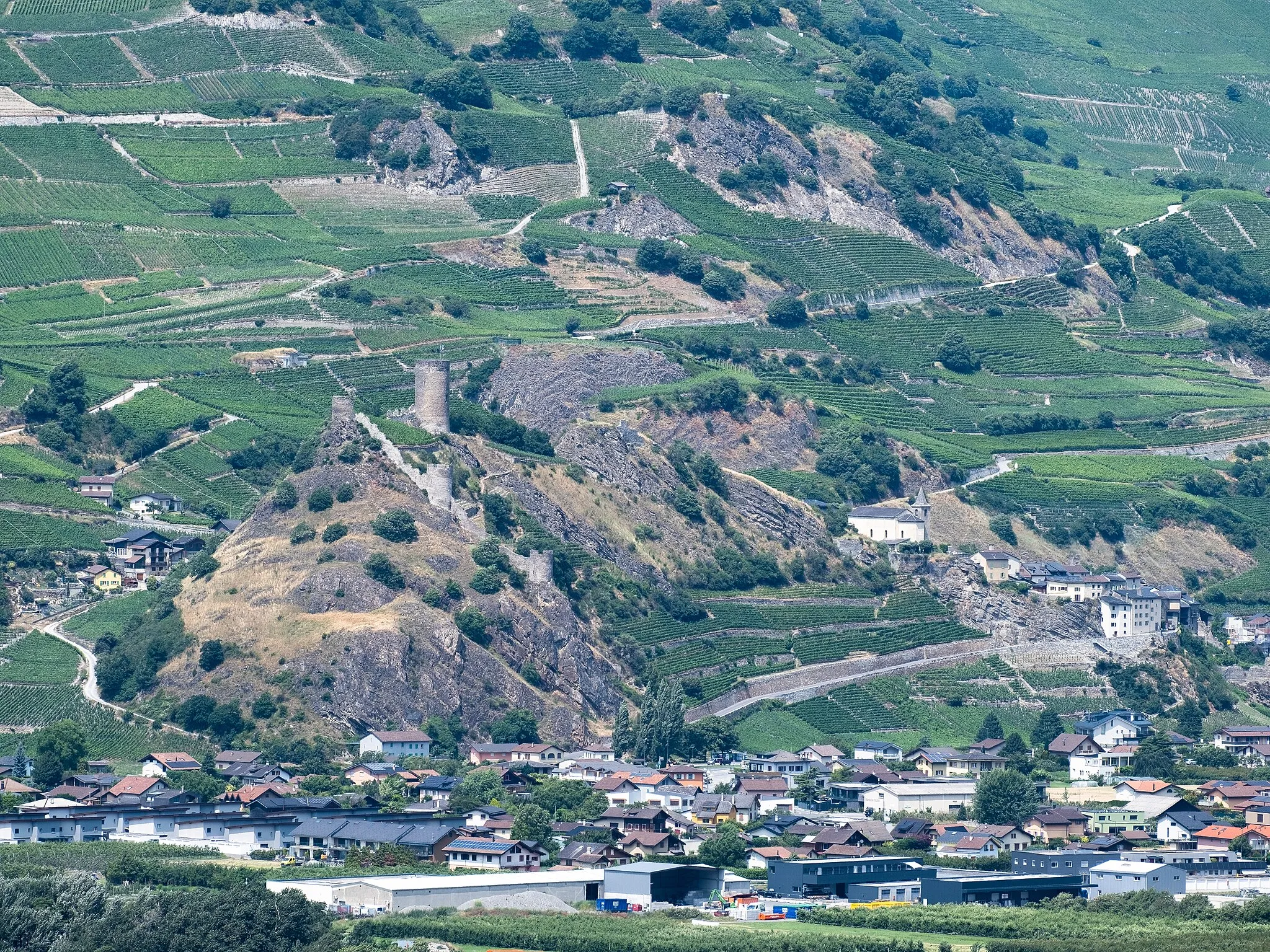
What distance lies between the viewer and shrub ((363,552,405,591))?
98.1 meters

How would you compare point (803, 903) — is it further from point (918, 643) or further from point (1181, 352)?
point (1181, 352)

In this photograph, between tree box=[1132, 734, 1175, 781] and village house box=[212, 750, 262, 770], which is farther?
tree box=[1132, 734, 1175, 781]

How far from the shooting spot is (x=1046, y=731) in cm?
10556

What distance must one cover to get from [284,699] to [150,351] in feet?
113

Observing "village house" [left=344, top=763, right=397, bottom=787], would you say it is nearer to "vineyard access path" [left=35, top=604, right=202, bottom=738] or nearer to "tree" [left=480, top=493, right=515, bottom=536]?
"vineyard access path" [left=35, top=604, right=202, bottom=738]

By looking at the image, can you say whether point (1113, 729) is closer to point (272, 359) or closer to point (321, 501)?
point (321, 501)

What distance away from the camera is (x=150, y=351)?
408 feet

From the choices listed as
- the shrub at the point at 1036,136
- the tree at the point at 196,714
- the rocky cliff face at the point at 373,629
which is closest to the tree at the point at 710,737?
the rocky cliff face at the point at 373,629

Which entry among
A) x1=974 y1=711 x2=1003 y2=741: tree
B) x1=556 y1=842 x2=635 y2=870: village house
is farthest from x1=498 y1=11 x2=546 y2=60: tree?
x1=556 y1=842 x2=635 y2=870: village house

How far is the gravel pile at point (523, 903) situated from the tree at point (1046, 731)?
3449 centimetres

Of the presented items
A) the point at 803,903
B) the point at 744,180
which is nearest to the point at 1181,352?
the point at 744,180

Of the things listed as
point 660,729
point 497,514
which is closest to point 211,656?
point 497,514

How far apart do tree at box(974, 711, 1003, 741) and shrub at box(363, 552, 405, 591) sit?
22.1 m

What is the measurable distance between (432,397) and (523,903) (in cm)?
3690
